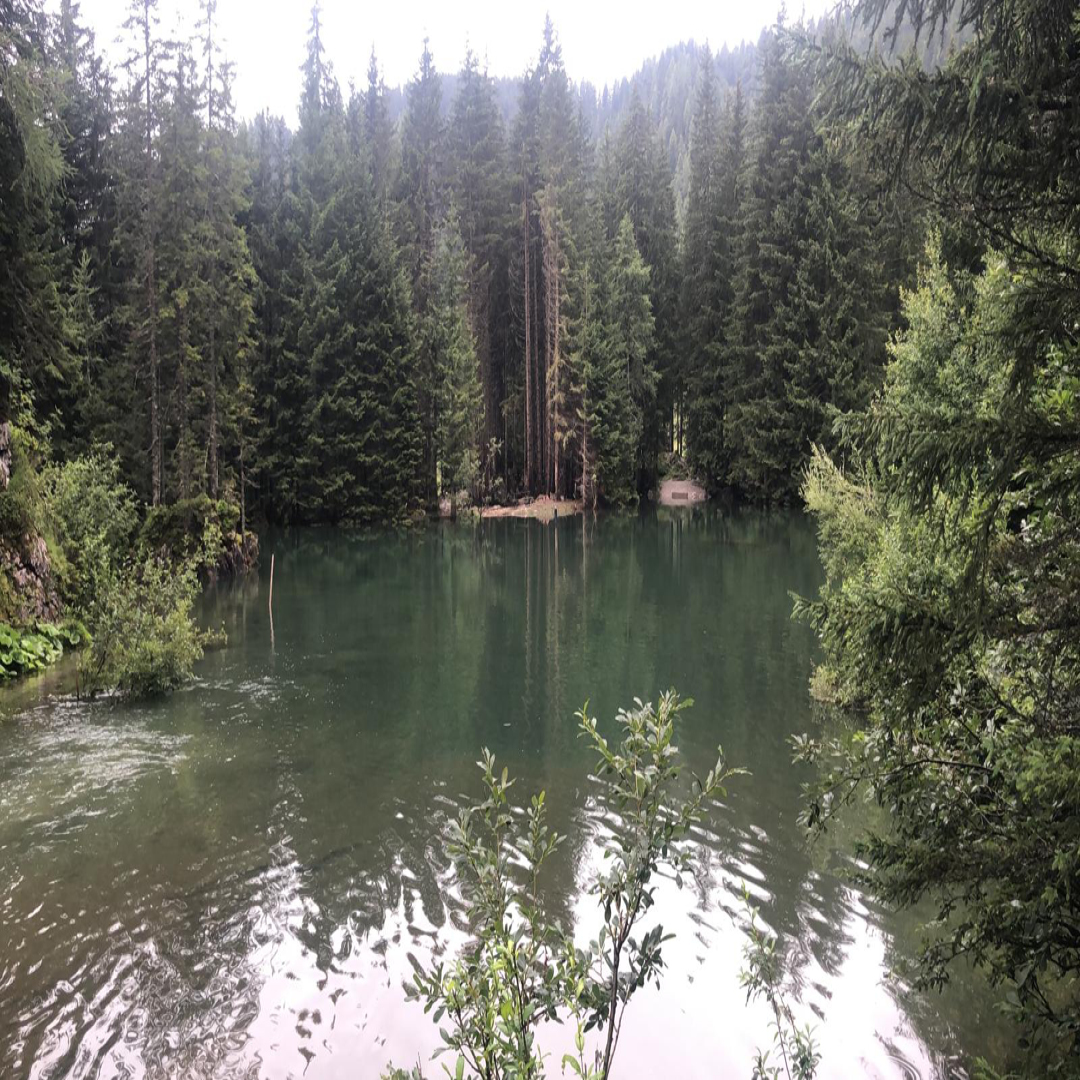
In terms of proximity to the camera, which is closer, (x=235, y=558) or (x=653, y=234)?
(x=235, y=558)

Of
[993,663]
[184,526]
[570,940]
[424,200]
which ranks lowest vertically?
[184,526]

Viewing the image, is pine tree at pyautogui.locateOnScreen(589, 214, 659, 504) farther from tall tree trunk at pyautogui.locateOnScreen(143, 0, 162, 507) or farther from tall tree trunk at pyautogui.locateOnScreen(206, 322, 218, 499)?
tall tree trunk at pyautogui.locateOnScreen(143, 0, 162, 507)

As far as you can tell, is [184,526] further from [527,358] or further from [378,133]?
[378,133]

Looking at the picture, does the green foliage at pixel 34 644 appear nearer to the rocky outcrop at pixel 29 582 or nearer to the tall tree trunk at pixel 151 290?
the rocky outcrop at pixel 29 582

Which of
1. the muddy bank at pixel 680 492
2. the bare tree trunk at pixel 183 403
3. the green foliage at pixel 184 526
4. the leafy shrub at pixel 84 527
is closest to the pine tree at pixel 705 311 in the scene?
the muddy bank at pixel 680 492

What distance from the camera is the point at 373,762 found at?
965 cm

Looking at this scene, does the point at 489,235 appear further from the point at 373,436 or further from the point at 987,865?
the point at 987,865

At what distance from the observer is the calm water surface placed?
4.98 meters

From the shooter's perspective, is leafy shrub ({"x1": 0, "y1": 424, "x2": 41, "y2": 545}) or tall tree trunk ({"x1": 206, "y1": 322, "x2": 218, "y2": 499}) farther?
tall tree trunk ({"x1": 206, "y1": 322, "x2": 218, "y2": 499})

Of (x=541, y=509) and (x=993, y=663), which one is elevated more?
(x=993, y=663)

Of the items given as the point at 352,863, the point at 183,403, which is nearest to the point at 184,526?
the point at 183,403

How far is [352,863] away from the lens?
7141mm

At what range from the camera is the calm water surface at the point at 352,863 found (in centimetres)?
498

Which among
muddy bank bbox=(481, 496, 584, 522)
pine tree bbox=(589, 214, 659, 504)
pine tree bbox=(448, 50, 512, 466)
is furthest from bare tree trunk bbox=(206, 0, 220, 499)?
pine tree bbox=(589, 214, 659, 504)
